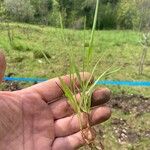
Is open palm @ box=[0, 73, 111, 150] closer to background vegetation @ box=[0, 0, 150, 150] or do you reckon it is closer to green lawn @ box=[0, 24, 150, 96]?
background vegetation @ box=[0, 0, 150, 150]

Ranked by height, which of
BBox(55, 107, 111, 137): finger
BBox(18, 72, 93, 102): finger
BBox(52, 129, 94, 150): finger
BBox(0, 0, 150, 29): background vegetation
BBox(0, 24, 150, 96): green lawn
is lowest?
BBox(0, 0, 150, 29): background vegetation

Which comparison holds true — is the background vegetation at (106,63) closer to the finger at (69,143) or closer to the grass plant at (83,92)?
the grass plant at (83,92)

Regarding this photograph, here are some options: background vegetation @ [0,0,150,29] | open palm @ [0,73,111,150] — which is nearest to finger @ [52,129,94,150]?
open palm @ [0,73,111,150]

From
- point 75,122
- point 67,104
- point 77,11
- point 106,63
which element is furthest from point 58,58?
point 77,11

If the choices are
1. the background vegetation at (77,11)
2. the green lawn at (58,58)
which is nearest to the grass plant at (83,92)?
the green lawn at (58,58)

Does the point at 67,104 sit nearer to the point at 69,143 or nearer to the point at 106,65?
the point at 69,143

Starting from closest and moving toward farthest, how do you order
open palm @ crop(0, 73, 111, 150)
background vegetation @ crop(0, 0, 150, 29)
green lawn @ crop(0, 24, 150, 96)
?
open palm @ crop(0, 73, 111, 150)
green lawn @ crop(0, 24, 150, 96)
background vegetation @ crop(0, 0, 150, 29)

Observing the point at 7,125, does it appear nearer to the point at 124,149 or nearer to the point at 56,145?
the point at 56,145

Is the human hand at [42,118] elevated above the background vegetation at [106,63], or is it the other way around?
the human hand at [42,118]
